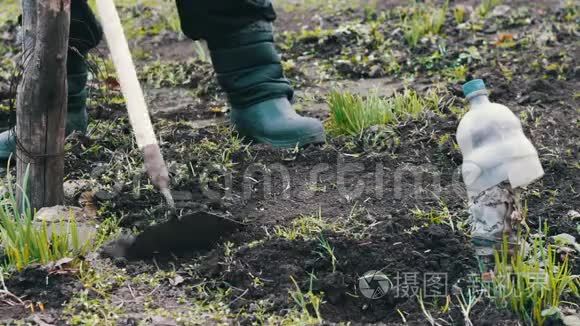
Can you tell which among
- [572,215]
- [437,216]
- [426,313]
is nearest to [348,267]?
[426,313]

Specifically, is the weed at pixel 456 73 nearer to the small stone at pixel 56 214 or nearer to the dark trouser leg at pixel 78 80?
the dark trouser leg at pixel 78 80

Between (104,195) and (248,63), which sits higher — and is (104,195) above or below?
below

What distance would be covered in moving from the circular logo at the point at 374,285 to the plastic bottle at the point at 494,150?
363mm

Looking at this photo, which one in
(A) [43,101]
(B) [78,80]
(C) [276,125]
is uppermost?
(B) [78,80]

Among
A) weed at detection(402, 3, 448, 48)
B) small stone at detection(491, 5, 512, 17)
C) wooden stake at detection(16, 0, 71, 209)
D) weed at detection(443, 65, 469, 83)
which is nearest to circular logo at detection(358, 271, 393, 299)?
wooden stake at detection(16, 0, 71, 209)

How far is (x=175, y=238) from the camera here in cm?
271

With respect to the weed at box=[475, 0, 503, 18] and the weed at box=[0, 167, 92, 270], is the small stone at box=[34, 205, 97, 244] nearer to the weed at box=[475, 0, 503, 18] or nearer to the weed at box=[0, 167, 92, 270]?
the weed at box=[0, 167, 92, 270]

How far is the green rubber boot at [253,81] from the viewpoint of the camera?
362cm

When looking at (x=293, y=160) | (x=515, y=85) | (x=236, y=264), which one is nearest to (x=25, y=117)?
(x=236, y=264)

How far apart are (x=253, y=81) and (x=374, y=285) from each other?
57.4 inches

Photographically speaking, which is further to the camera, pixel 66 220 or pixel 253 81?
pixel 253 81

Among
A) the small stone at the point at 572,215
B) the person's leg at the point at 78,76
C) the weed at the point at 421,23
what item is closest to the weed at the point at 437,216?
the small stone at the point at 572,215

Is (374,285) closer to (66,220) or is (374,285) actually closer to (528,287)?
(528,287)

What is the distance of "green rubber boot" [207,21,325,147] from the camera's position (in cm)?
362
